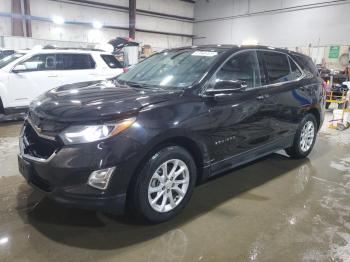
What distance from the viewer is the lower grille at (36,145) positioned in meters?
2.22

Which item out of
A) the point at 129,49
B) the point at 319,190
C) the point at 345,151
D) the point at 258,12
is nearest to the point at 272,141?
the point at 319,190

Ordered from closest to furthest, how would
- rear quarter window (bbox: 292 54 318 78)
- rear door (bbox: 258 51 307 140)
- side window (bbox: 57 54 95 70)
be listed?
rear door (bbox: 258 51 307 140), rear quarter window (bbox: 292 54 318 78), side window (bbox: 57 54 95 70)

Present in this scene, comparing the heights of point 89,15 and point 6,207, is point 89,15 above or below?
above

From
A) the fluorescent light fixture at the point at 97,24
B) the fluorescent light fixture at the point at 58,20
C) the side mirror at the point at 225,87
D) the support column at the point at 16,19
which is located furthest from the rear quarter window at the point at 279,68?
the fluorescent light fixture at the point at 97,24

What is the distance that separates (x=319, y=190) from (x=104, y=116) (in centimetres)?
249

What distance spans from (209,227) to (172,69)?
1520 mm

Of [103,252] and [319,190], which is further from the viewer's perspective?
[319,190]

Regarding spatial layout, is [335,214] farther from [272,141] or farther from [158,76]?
[158,76]

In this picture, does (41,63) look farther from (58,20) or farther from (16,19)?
(58,20)

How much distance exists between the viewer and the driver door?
283 cm

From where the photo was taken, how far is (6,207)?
2.78 m

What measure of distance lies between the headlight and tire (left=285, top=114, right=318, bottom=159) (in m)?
2.70

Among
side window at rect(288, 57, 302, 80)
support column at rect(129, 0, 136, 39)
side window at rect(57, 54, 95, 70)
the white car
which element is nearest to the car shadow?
side window at rect(288, 57, 302, 80)

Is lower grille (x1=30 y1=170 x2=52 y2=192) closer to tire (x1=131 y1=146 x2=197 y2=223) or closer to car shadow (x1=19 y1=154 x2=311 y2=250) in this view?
car shadow (x1=19 y1=154 x2=311 y2=250)
